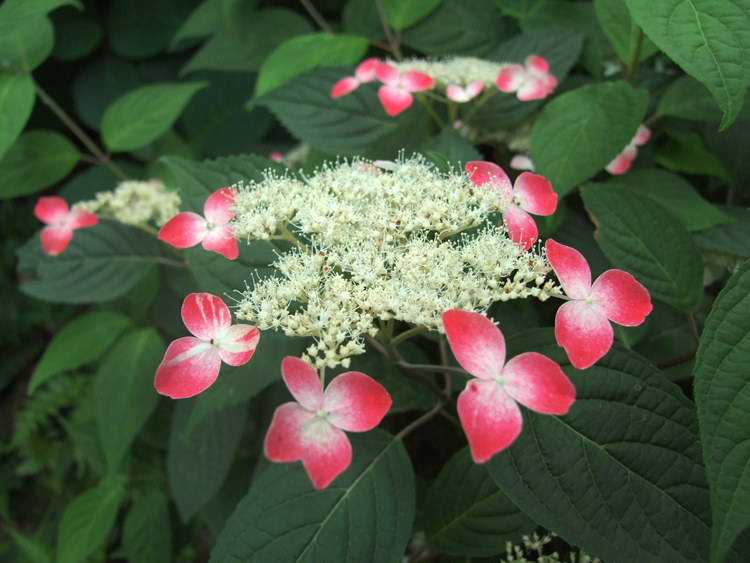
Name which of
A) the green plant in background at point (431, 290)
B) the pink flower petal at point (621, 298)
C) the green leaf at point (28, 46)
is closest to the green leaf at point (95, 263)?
the green plant in background at point (431, 290)

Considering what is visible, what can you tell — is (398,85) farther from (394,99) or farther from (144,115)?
(144,115)

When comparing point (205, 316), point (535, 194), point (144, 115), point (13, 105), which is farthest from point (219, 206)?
point (144, 115)

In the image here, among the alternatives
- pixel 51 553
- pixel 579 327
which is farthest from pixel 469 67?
pixel 51 553

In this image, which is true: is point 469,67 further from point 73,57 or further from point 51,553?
point 51,553

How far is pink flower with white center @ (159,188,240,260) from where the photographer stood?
2.18 feet

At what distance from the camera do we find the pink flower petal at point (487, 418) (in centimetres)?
43

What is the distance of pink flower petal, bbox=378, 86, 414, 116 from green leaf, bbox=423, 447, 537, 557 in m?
0.60

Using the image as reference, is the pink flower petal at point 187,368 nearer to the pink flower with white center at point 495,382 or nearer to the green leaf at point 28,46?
the pink flower with white center at point 495,382

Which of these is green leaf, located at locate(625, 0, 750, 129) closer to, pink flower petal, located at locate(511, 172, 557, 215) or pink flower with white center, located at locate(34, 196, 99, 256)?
pink flower petal, located at locate(511, 172, 557, 215)

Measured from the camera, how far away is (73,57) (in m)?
1.76

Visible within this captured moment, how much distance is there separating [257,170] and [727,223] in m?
0.82

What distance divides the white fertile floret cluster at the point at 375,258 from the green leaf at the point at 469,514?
31cm

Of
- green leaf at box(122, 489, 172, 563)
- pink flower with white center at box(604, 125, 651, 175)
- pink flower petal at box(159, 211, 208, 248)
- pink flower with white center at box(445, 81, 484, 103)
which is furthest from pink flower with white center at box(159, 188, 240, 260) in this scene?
green leaf at box(122, 489, 172, 563)

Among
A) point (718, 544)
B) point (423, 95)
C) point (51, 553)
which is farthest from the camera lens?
point (51, 553)
